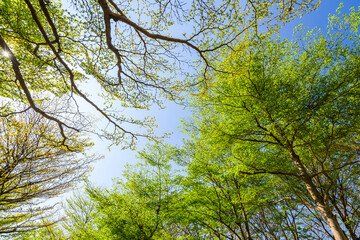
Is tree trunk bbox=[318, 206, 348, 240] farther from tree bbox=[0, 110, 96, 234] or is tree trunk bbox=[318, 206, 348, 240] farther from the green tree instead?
tree bbox=[0, 110, 96, 234]

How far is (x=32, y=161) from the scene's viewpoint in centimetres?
489

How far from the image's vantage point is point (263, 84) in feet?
16.3

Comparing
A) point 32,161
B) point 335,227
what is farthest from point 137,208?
point 335,227

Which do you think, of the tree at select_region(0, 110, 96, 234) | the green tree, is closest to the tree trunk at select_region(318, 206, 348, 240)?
the green tree

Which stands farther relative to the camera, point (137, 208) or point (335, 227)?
point (137, 208)

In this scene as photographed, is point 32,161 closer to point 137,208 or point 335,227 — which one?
point 137,208

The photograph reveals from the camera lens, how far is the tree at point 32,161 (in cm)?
454

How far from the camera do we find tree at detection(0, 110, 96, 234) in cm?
454

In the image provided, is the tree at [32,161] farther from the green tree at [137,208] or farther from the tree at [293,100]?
the tree at [293,100]

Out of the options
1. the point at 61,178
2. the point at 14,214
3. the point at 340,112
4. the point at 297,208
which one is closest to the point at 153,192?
the point at 61,178

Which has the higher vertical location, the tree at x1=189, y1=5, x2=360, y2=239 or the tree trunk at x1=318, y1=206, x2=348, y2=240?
the tree at x1=189, y1=5, x2=360, y2=239

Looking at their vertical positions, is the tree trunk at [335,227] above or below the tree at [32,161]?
below

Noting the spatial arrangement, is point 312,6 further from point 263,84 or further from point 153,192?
point 153,192

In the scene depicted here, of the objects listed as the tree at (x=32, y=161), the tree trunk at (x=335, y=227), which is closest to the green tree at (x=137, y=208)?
the tree at (x=32, y=161)
